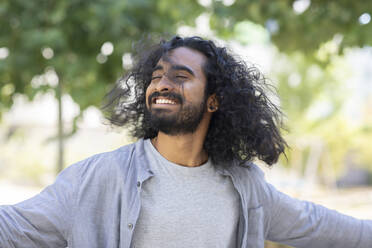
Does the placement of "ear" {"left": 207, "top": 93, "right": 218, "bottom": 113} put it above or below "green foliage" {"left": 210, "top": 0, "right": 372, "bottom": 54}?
below

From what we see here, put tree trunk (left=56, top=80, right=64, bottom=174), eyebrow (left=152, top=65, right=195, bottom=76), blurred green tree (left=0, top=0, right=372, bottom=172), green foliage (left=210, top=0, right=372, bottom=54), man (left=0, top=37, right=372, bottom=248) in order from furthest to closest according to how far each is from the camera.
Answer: tree trunk (left=56, top=80, right=64, bottom=174) → blurred green tree (left=0, top=0, right=372, bottom=172) → green foliage (left=210, top=0, right=372, bottom=54) → eyebrow (left=152, top=65, right=195, bottom=76) → man (left=0, top=37, right=372, bottom=248)

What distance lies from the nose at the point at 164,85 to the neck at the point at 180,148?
0.22m

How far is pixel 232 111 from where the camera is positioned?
8.21 ft

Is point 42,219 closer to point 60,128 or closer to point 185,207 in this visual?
point 185,207

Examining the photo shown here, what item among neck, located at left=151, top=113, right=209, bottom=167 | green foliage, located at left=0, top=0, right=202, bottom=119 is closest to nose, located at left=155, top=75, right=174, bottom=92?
neck, located at left=151, top=113, right=209, bottom=167

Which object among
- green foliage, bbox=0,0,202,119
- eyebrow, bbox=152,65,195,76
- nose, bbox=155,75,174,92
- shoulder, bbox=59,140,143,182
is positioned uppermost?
green foliage, bbox=0,0,202,119

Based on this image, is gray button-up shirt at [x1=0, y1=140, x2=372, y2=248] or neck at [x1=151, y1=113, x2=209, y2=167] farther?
neck at [x1=151, y1=113, x2=209, y2=167]

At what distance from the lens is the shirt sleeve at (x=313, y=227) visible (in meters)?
2.43

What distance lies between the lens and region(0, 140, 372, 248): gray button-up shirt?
193 cm

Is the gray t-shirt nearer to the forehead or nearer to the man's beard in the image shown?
the man's beard

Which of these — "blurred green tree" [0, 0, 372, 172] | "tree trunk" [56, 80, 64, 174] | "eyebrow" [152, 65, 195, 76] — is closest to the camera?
"eyebrow" [152, 65, 195, 76]

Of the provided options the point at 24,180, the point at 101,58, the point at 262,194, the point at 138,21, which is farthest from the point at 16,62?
the point at 24,180

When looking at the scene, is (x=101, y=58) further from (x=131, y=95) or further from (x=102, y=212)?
(x=102, y=212)

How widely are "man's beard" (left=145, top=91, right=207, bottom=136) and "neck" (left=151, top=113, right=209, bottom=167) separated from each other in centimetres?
4
